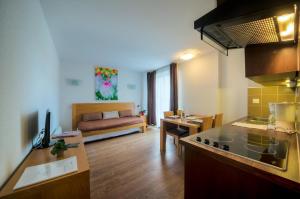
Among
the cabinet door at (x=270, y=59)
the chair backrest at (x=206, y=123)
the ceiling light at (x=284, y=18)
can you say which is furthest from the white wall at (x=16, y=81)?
the chair backrest at (x=206, y=123)

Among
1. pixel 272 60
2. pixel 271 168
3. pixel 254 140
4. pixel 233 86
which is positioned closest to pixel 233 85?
pixel 233 86

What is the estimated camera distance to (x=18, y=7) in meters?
1.06

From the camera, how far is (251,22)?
78cm

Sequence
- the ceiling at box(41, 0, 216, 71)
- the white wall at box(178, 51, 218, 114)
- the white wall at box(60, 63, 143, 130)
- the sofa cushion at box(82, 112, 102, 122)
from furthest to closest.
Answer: the sofa cushion at box(82, 112, 102, 122), the white wall at box(60, 63, 143, 130), the white wall at box(178, 51, 218, 114), the ceiling at box(41, 0, 216, 71)

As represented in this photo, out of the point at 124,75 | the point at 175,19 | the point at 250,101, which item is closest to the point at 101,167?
the point at 175,19

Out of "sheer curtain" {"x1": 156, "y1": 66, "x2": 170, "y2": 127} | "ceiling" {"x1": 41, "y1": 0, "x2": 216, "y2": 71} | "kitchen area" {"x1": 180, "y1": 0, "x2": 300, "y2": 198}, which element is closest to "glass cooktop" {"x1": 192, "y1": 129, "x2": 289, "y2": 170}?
"kitchen area" {"x1": 180, "y1": 0, "x2": 300, "y2": 198}

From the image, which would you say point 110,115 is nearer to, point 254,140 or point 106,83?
point 106,83

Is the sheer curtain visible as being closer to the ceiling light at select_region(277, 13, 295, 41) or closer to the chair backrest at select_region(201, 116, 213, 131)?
the chair backrest at select_region(201, 116, 213, 131)

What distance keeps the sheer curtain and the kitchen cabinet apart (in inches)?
140

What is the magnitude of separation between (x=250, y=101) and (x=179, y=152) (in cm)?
177

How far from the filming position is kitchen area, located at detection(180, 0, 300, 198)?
65 cm

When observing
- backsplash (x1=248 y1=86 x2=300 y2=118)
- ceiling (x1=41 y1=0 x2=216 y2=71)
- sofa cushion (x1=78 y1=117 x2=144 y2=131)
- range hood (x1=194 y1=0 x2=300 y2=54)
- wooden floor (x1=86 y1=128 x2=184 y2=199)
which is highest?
ceiling (x1=41 y1=0 x2=216 y2=71)

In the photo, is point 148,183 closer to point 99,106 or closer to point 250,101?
point 250,101

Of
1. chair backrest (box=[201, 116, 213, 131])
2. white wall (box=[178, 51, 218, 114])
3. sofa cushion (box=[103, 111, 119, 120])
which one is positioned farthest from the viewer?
sofa cushion (box=[103, 111, 119, 120])
